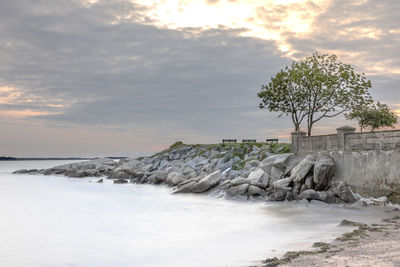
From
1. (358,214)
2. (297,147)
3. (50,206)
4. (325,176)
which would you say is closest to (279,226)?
(358,214)

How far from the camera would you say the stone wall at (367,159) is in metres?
20.3

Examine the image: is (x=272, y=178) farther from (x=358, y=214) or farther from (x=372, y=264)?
(x=372, y=264)

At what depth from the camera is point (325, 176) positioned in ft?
78.5

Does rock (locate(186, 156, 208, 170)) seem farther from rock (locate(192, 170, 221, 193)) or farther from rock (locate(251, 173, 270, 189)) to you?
rock (locate(251, 173, 270, 189))

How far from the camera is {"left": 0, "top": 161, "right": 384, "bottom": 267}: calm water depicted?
13.4 m

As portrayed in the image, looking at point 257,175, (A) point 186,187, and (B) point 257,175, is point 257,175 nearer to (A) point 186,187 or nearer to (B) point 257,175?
(B) point 257,175

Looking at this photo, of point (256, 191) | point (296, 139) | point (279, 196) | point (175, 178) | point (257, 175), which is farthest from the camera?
point (175, 178)

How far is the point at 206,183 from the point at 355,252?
780 inches

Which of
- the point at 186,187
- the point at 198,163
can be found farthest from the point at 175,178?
the point at 198,163

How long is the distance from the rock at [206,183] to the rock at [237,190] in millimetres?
2942

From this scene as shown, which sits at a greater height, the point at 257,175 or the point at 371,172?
the point at 371,172

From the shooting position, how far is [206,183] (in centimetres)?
3012

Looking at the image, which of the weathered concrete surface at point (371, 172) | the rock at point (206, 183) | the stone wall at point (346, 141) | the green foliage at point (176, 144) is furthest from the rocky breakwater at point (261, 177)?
the green foliage at point (176, 144)

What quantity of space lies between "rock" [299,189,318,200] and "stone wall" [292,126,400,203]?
2.22 metres
